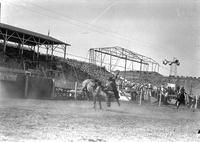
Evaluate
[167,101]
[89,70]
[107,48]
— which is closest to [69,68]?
[89,70]

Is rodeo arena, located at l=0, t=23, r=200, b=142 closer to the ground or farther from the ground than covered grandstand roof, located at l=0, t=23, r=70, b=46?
closer to the ground

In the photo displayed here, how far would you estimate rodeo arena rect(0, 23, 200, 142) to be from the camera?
6852 mm

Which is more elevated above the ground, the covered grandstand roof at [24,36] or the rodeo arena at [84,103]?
the covered grandstand roof at [24,36]

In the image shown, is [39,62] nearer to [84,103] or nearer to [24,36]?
[24,36]

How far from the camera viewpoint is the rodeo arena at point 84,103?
6.85 m

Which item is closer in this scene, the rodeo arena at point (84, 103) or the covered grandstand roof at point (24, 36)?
the rodeo arena at point (84, 103)

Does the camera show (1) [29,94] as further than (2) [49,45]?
No

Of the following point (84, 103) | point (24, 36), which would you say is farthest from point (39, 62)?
point (84, 103)

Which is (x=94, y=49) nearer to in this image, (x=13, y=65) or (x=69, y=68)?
(x=69, y=68)

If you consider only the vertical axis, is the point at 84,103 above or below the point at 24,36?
below

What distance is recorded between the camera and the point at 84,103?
19.0 meters

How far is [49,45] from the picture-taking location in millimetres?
37031

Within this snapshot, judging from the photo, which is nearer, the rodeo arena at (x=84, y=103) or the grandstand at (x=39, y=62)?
the rodeo arena at (x=84, y=103)

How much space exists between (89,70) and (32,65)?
317 inches
